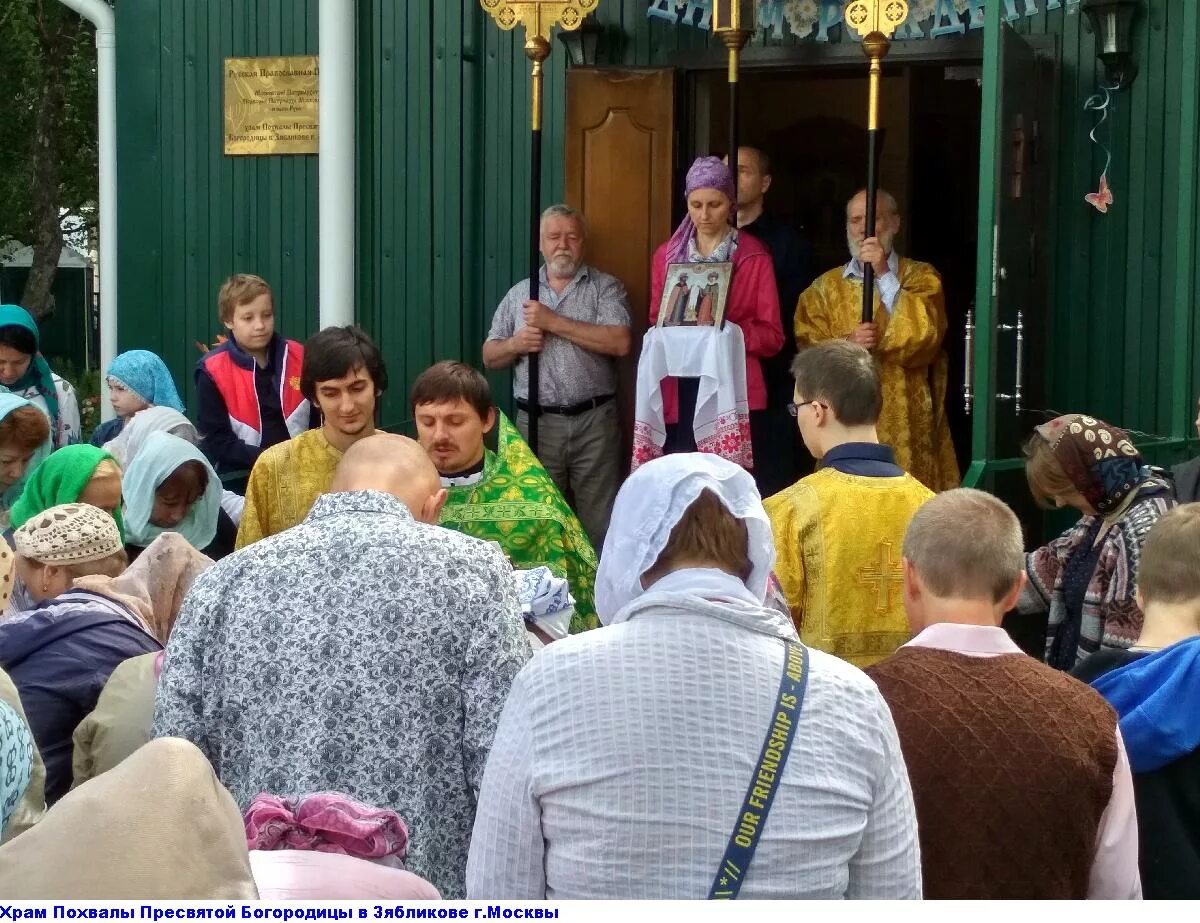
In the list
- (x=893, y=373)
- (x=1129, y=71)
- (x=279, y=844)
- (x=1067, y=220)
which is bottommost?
(x=279, y=844)

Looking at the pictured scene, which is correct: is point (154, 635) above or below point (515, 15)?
below

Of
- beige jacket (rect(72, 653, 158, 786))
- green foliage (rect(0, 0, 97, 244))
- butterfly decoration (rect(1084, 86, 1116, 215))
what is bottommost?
beige jacket (rect(72, 653, 158, 786))

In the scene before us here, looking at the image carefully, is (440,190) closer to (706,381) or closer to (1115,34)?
(706,381)

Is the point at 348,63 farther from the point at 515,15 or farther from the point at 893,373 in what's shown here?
the point at 893,373

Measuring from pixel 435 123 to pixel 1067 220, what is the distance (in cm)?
276

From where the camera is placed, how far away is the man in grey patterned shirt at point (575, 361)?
7.39 m

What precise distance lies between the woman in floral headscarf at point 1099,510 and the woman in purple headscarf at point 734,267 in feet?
8.39

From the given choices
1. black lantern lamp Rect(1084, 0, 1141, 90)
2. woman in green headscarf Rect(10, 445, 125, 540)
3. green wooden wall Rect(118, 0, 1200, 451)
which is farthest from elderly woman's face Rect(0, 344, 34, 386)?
black lantern lamp Rect(1084, 0, 1141, 90)

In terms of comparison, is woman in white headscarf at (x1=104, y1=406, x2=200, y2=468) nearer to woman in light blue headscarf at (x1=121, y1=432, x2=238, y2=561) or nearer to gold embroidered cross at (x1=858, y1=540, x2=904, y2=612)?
woman in light blue headscarf at (x1=121, y1=432, x2=238, y2=561)

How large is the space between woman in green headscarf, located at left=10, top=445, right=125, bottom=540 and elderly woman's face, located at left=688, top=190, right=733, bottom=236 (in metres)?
2.74

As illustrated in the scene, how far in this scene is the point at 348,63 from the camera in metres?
7.99

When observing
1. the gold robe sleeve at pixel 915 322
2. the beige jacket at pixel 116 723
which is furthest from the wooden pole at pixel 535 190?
the beige jacket at pixel 116 723

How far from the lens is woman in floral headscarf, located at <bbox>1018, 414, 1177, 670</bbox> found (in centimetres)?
448
